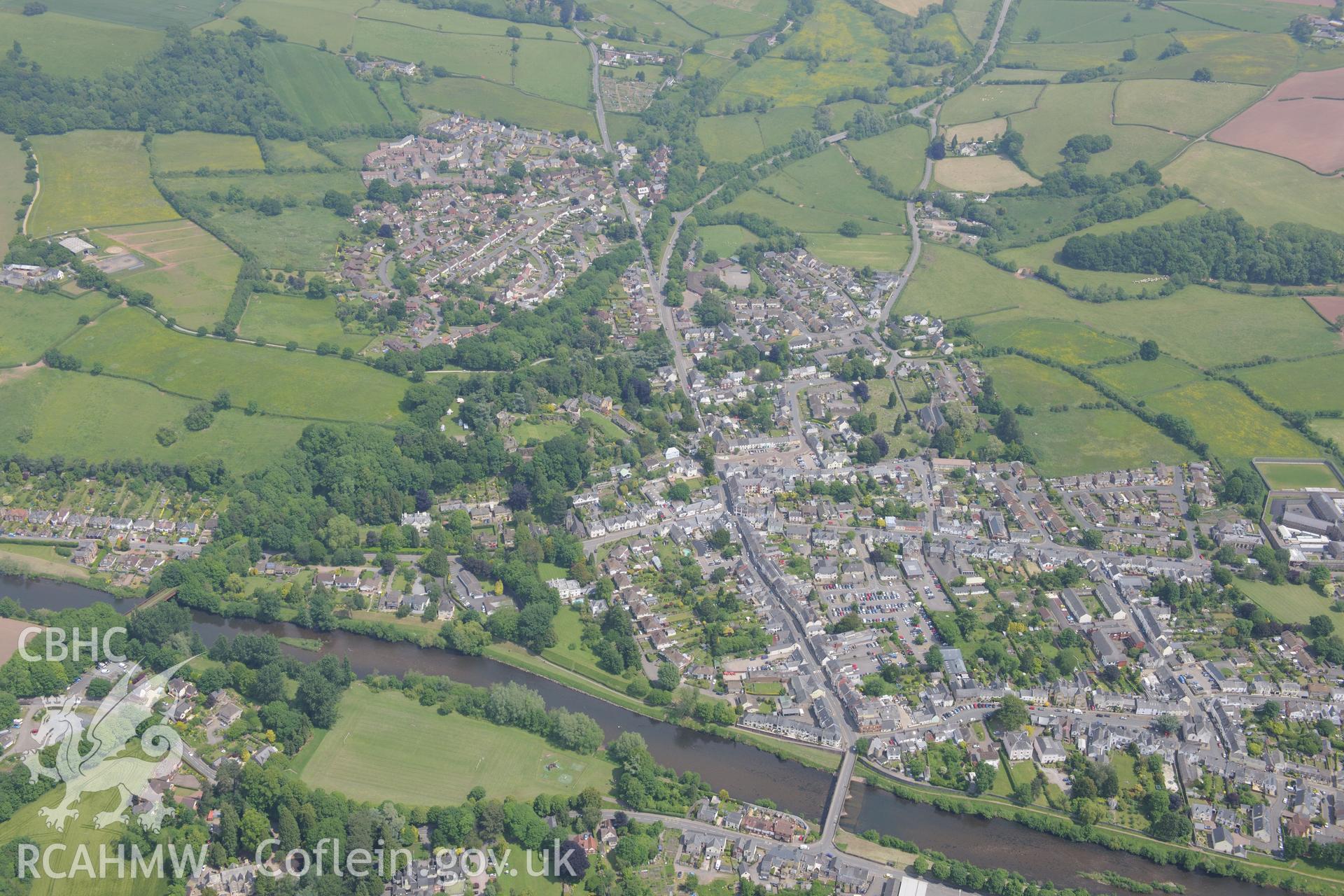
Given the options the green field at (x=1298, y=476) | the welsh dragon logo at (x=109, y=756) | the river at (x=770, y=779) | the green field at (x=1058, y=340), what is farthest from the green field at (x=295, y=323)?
the green field at (x=1298, y=476)

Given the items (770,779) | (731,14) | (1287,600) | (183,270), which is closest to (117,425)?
(183,270)

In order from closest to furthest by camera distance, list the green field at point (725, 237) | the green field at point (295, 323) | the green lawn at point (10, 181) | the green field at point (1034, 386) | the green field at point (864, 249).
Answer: the green field at point (1034, 386) → the green field at point (295, 323) → the green lawn at point (10, 181) → the green field at point (864, 249) → the green field at point (725, 237)

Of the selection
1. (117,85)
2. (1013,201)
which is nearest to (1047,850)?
(1013,201)

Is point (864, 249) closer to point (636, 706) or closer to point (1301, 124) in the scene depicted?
point (1301, 124)

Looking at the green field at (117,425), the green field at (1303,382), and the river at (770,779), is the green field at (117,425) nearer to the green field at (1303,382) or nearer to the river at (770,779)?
the river at (770,779)

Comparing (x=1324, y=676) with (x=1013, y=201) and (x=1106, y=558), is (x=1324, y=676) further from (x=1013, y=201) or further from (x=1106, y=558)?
(x=1013, y=201)

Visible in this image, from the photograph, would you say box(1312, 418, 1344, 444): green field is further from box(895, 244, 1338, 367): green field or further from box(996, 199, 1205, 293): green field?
box(996, 199, 1205, 293): green field

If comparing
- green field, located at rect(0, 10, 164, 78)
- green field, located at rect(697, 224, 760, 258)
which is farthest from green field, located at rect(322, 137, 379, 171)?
green field, located at rect(697, 224, 760, 258)
